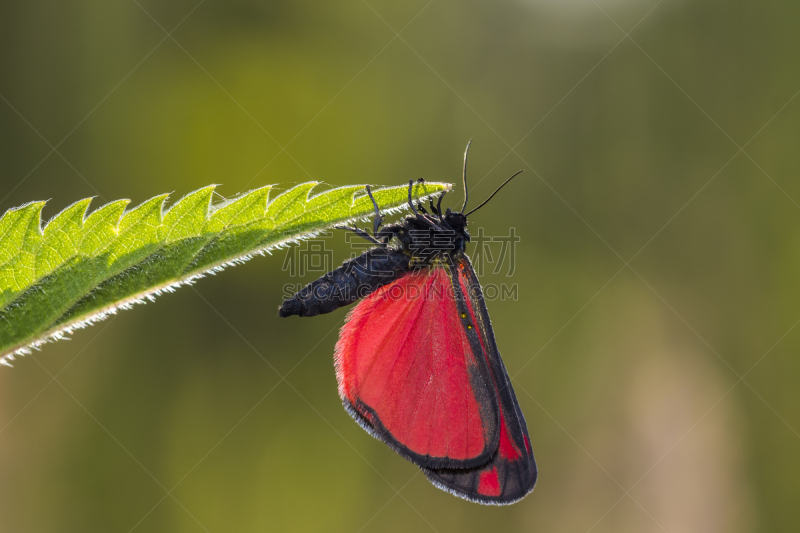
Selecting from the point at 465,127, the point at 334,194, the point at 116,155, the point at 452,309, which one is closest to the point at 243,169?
the point at 116,155

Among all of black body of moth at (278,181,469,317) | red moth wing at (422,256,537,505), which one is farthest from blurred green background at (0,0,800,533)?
red moth wing at (422,256,537,505)

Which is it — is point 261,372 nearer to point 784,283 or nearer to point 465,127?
point 465,127

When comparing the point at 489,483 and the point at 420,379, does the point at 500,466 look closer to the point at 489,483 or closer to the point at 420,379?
the point at 489,483

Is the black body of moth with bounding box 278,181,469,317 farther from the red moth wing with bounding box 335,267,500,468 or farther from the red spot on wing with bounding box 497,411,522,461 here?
the red spot on wing with bounding box 497,411,522,461

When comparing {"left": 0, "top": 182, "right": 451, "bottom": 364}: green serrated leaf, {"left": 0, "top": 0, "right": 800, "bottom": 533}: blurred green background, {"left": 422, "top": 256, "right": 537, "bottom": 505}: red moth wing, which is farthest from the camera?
{"left": 0, "top": 0, "right": 800, "bottom": 533}: blurred green background

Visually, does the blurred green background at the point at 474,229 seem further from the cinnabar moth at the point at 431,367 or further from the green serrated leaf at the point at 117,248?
the green serrated leaf at the point at 117,248

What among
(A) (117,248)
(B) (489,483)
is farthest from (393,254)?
(A) (117,248)
